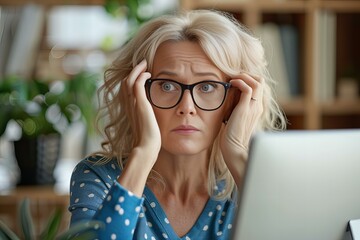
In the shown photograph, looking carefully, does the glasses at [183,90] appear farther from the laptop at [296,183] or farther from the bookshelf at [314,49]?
the bookshelf at [314,49]

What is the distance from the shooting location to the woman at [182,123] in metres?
1.71

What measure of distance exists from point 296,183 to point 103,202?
415 mm

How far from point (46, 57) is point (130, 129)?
241 centimetres

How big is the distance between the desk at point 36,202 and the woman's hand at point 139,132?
1.69 metres

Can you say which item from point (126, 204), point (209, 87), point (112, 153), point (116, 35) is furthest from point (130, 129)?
point (116, 35)

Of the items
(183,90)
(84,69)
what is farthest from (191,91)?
(84,69)

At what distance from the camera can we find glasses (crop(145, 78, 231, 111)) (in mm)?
1721

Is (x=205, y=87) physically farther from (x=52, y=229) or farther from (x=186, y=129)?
(x=52, y=229)

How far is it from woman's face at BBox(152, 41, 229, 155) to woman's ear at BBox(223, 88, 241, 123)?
0.04m

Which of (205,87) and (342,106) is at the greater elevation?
(205,87)

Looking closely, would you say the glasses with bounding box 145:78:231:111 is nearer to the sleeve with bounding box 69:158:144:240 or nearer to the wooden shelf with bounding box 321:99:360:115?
the sleeve with bounding box 69:158:144:240

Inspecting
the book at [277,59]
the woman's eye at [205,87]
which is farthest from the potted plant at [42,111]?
the woman's eye at [205,87]

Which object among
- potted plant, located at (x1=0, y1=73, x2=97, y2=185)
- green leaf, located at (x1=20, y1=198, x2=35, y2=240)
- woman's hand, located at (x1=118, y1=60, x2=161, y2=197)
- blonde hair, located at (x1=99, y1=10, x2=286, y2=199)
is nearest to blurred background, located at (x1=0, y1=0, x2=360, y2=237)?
potted plant, located at (x1=0, y1=73, x2=97, y2=185)

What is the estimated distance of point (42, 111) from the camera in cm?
336
